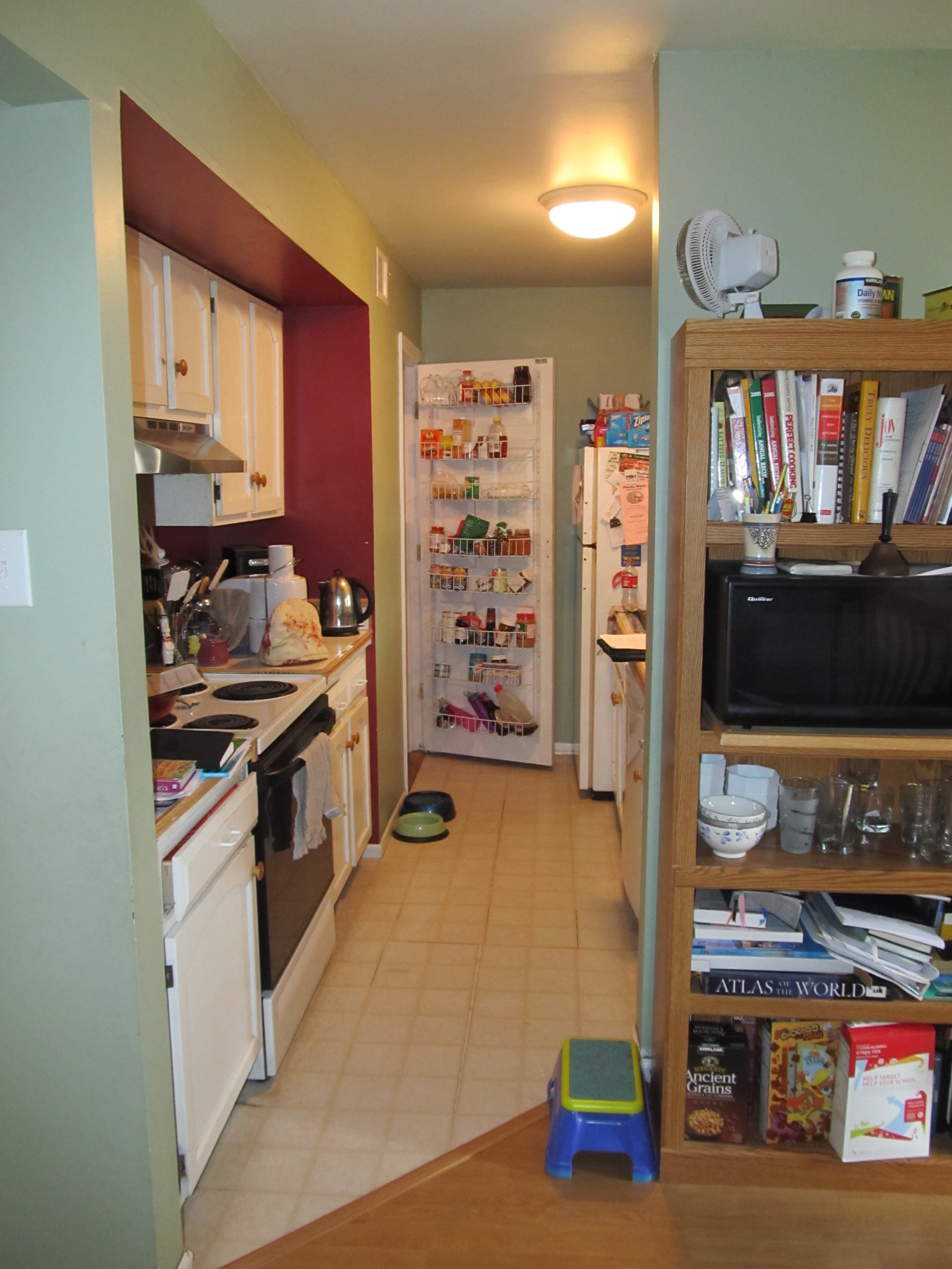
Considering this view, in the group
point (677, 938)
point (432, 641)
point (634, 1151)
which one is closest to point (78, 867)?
point (677, 938)

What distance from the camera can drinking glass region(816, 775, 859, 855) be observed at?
2053mm

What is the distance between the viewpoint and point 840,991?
2.02 meters

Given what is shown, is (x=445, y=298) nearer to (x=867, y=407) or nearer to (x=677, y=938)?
(x=867, y=407)

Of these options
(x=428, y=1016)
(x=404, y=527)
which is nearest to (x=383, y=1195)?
(x=428, y=1016)

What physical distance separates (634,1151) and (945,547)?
145 cm

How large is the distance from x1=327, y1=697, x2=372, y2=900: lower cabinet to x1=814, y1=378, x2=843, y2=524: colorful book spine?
1.62 metres

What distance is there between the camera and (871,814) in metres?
2.09

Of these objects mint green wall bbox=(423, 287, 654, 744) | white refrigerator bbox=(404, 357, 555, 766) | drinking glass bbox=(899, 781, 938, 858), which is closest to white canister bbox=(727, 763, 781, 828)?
drinking glass bbox=(899, 781, 938, 858)

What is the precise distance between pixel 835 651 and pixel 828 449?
403 mm

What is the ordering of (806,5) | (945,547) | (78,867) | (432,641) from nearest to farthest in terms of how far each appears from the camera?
1. (78,867)
2. (806,5)
3. (945,547)
4. (432,641)

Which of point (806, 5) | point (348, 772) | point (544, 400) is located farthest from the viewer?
point (544, 400)

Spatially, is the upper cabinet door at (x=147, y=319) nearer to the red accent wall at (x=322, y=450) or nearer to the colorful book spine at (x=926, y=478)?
the red accent wall at (x=322, y=450)

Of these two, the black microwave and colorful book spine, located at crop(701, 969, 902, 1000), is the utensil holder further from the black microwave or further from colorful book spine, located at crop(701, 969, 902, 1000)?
colorful book spine, located at crop(701, 969, 902, 1000)

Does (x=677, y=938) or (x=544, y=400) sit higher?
(x=544, y=400)
